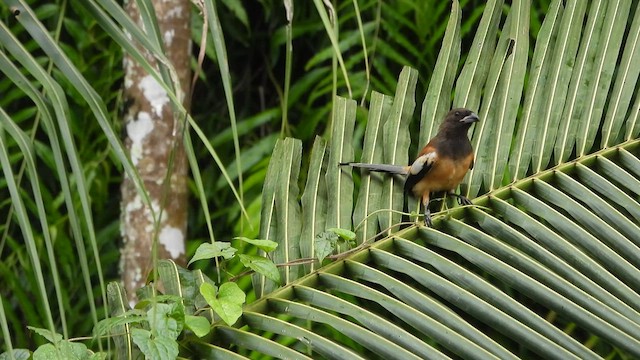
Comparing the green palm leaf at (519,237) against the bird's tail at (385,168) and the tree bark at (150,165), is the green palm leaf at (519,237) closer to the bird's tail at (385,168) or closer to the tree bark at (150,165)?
the bird's tail at (385,168)

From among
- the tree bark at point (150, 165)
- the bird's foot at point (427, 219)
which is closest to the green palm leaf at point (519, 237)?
the bird's foot at point (427, 219)

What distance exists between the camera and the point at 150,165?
11.8ft

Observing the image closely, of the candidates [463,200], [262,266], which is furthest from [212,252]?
[463,200]

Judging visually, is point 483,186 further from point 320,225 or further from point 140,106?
point 140,106

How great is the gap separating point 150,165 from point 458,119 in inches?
58.1

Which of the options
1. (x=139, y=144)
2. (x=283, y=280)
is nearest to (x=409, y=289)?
(x=283, y=280)

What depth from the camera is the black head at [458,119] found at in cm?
236

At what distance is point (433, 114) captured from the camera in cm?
238

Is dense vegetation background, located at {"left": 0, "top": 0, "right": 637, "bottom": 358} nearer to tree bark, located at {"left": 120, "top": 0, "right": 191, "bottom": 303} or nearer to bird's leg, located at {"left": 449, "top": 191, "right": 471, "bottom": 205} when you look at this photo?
tree bark, located at {"left": 120, "top": 0, "right": 191, "bottom": 303}

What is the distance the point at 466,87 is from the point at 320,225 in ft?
1.68

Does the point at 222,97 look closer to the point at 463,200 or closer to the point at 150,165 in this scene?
the point at 150,165

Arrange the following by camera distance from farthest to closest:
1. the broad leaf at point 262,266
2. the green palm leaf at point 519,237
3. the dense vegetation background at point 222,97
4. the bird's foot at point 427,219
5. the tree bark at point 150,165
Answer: the dense vegetation background at point 222,97
the tree bark at point 150,165
the bird's foot at point 427,219
the broad leaf at point 262,266
the green palm leaf at point 519,237

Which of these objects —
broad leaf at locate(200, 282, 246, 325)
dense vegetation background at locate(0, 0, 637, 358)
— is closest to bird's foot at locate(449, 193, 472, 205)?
broad leaf at locate(200, 282, 246, 325)

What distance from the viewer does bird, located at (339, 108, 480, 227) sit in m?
2.27
